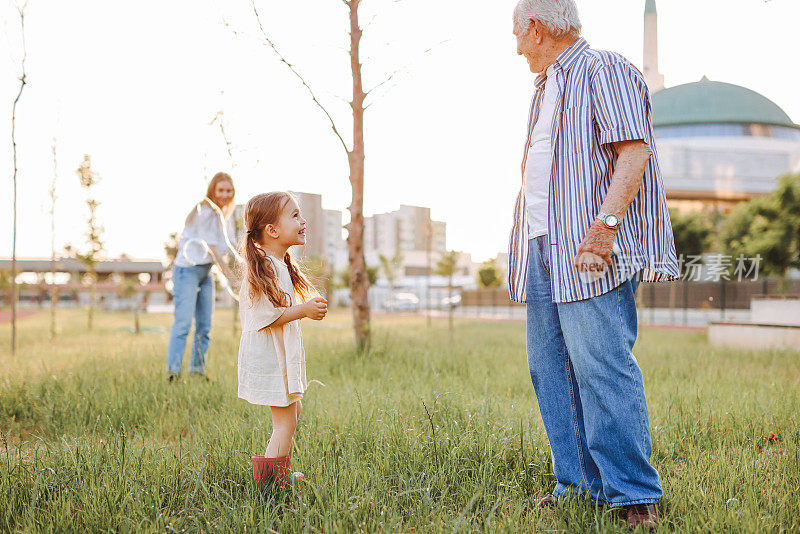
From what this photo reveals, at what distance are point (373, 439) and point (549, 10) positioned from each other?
6.61ft

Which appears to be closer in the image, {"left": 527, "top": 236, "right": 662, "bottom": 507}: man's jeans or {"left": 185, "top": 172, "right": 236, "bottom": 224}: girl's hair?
{"left": 527, "top": 236, "right": 662, "bottom": 507}: man's jeans

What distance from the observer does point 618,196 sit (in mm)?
1998

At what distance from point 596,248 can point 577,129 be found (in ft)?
1.54

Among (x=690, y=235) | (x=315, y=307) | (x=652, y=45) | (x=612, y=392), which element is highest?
(x=652, y=45)

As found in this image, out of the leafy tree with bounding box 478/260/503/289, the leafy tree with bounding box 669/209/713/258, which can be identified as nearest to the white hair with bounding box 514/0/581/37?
the leafy tree with bounding box 669/209/713/258

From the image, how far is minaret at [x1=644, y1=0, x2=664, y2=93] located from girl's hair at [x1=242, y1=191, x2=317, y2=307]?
86979 millimetres

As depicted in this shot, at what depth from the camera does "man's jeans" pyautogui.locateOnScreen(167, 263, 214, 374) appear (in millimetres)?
4988

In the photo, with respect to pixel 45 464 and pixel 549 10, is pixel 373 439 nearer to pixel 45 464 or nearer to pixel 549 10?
pixel 45 464

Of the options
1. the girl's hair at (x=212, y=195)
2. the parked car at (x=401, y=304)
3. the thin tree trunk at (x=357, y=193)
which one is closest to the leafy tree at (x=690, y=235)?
the parked car at (x=401, y=304)

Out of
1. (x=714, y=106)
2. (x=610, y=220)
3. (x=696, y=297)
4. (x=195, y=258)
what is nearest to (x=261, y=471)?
(x=610, y=220)

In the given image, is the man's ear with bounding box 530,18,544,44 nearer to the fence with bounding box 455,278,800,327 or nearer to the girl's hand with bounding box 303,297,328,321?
the girl's hand with bounding box 303,297,328,321

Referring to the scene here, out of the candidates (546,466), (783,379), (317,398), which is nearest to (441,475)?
(546,466)

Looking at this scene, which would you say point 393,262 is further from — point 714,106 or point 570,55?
point 570,55

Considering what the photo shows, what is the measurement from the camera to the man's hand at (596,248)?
1971mm
